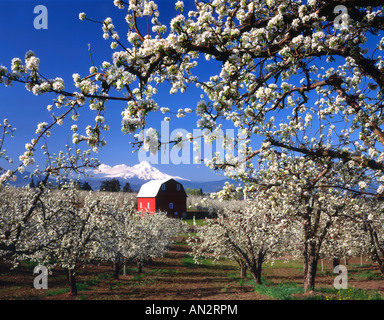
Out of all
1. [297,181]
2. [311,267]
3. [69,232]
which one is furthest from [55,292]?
[297,181]

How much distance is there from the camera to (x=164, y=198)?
6644 centimetres

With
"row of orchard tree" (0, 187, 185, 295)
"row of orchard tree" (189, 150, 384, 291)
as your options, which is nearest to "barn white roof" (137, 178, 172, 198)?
"row of orchard tree" (0, 187, 185, 295)

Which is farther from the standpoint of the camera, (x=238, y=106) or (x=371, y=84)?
(x=371, y=84)

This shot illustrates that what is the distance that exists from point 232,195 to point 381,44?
188 inches

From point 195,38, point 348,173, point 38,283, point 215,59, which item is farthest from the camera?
point 38,283

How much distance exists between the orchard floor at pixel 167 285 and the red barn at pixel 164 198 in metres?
40.1

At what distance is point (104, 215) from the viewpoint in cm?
1731

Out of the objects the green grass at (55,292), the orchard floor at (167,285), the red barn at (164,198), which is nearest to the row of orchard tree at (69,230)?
the green grass at (55,292)

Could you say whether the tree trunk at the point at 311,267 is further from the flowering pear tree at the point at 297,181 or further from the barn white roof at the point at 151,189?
the barn white roof at the point at 151,189
